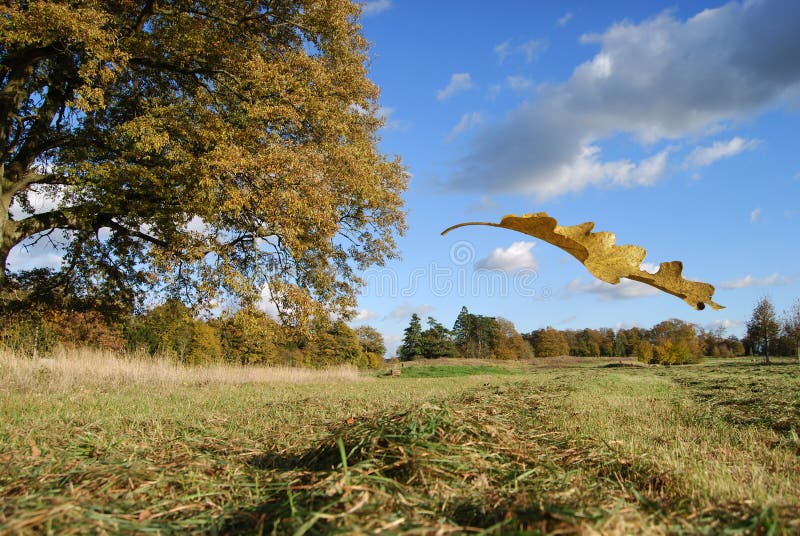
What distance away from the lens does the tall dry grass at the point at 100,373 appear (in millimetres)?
8070

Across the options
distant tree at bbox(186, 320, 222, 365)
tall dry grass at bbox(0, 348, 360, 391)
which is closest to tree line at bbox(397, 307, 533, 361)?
distant tree at bbox(186, 320, 222, 365)

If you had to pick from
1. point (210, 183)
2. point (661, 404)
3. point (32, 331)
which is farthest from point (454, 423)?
point (32, 331)

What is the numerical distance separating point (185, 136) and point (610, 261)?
10679 mm

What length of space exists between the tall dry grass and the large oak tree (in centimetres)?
204

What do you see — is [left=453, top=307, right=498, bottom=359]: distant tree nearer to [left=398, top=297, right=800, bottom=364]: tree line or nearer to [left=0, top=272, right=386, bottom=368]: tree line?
[left=398, top=297, right=800, bottom=364]: tree line

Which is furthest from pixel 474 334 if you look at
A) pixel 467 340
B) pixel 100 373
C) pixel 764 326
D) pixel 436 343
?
pixel 100 373

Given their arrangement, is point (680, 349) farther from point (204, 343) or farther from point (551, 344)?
point (204, 343)

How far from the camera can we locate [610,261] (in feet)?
4.62

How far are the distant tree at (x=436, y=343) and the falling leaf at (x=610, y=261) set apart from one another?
51594mm

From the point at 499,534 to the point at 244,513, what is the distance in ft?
2.91

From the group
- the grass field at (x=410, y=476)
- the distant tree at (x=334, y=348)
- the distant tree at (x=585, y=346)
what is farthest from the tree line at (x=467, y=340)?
the grass field at (x=410, y=476)

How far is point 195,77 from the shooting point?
12039 millimetres

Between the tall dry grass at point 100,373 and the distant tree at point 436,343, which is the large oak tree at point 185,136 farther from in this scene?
the distant tree at point 436,343

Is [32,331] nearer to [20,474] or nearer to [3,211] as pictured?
[3,211]
